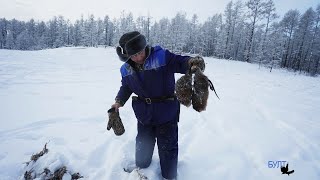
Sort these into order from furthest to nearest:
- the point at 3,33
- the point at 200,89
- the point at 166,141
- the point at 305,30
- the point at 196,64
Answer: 1. the point at 3,33
2. the point at 305,30
3. the point at 166,141
4. the point at 196,64
5. the point at 200,89

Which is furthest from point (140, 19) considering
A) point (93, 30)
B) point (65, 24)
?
point (65, 24)

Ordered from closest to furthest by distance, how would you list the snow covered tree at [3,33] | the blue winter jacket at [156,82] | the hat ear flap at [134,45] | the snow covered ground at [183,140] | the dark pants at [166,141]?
the hat ear flap at [134,45] → the blue winter jacket at [156,82] → the dark pants at [166,141] → the snow covered ground at [183,140] → the snow covered tree at [3,33]

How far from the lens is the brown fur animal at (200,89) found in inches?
90.7

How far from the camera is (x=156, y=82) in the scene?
296cm

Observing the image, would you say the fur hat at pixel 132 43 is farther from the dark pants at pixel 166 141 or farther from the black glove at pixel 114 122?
the dark pants at pixel 166 141

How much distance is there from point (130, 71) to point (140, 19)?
7789cm

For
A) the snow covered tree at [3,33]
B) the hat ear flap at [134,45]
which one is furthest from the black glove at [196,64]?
the snow covered tree at [3,33]

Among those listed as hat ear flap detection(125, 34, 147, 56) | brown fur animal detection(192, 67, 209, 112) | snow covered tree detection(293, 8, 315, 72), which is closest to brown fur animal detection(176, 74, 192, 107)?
brown fur animal detection(192, 67, 209, 112)

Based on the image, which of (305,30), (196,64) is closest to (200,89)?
(196,64)

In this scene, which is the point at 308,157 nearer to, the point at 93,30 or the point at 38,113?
the point at 38,113

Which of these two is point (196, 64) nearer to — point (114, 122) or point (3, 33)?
point (114, 122)

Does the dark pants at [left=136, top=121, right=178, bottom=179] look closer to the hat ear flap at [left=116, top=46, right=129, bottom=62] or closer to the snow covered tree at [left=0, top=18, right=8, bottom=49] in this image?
the hat ear flap at [left=116, top=46, right=129, bottom=62]

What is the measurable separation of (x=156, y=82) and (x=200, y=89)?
77 cm

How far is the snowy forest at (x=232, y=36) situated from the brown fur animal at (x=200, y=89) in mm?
30901
